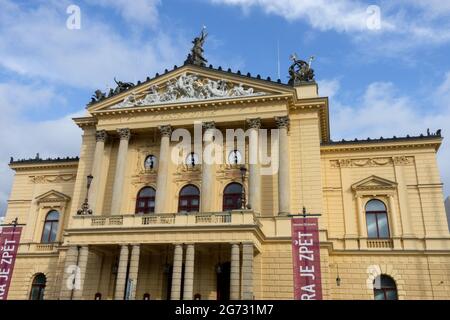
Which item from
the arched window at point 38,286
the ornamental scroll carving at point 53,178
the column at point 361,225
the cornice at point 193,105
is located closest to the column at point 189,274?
the cornice at point 193,105

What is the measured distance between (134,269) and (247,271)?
6461 millimetres

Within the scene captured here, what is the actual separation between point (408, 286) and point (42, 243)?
2591cm

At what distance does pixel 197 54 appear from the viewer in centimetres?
3569

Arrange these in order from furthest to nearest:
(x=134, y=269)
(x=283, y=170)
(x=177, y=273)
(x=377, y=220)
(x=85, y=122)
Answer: (x=85, y=122)
(x=377, y=220)
(x=283, y=170)
(x=134, y=269)
(x=177, y=273)

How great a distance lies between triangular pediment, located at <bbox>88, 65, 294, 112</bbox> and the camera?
102 ft

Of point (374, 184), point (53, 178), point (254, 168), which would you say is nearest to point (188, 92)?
point (254, 168)

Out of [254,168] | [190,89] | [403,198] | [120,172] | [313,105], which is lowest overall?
[403,198]

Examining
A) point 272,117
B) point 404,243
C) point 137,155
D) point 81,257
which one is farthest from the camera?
point 137,155

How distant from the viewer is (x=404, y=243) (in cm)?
2833

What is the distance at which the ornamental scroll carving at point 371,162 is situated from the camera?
101ft

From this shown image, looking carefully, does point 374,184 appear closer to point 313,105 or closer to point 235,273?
point 313,105
